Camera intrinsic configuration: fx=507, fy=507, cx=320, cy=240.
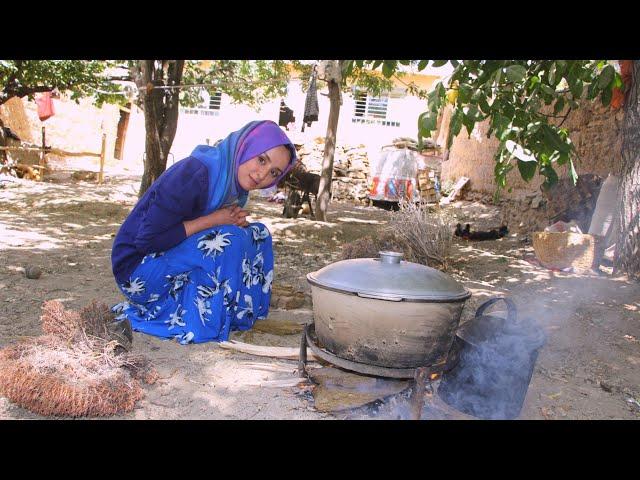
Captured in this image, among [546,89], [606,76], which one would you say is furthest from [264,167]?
[606,76]

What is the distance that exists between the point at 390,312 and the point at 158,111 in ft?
23.7

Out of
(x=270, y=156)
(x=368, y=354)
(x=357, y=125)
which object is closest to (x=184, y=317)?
(x=270, y=156)

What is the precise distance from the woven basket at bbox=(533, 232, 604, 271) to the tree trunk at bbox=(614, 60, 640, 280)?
0.57 m

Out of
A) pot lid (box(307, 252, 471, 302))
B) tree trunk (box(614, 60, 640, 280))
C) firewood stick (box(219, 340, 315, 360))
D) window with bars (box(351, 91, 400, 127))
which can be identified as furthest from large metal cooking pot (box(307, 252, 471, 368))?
window with bars (box(351, 91, 400, 127))

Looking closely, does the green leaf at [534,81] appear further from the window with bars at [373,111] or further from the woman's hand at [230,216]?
the window with bars at [373,111]

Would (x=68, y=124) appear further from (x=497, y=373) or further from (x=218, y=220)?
(x=497, y=373)

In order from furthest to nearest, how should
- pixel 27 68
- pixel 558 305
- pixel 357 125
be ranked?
1. pixel 357 125
2. pixel 27 68
3. pixel 558 305

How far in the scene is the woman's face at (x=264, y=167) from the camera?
271cm

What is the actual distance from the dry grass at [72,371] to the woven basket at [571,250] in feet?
15.5

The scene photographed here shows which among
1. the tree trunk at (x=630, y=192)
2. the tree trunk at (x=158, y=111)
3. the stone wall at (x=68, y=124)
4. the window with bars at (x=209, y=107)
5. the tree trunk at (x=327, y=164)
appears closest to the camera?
the tree trunk at (x=630, y=192)

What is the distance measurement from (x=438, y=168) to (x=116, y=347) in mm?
14457

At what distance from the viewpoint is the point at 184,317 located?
2.88m

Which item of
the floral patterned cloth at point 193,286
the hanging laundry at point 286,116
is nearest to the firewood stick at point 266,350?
the floral patterned cloth at point 193,286
